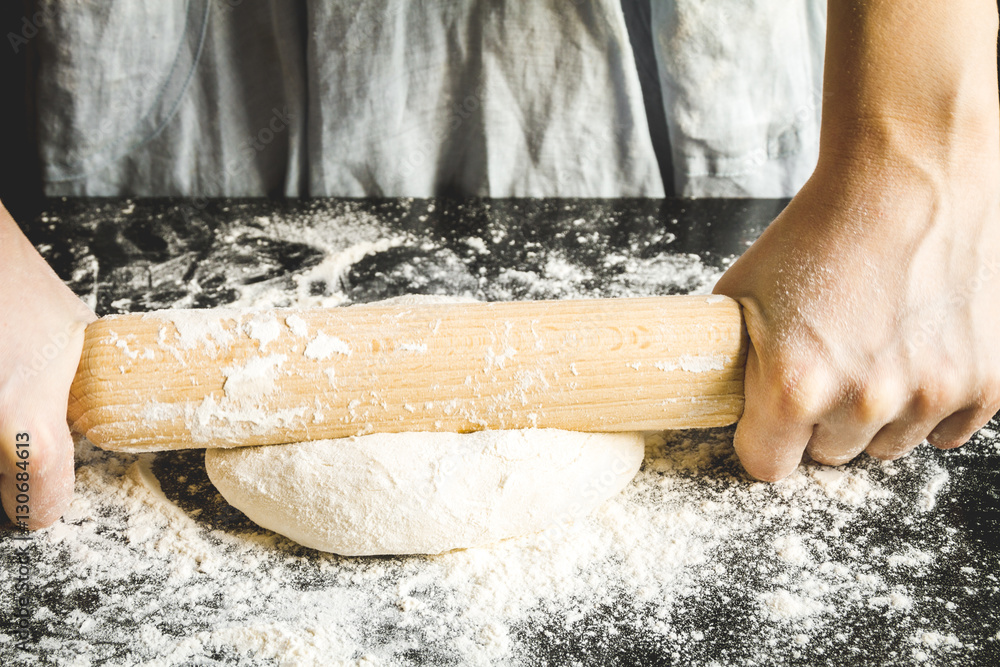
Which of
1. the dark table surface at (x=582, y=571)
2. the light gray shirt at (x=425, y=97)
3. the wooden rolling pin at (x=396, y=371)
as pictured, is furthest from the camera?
the light gray shirt at (x=425, y=97)

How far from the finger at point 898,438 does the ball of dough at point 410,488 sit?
0.40m

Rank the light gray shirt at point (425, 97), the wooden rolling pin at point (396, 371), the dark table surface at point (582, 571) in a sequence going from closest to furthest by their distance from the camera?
1. the dark table surface at point (582, 571)
2. the wooden rolling pin at point (396, 371)
3. the light gray shirt at point (425, 97)

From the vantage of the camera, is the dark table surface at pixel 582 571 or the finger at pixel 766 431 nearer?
the dark table surface at pixel 582 571

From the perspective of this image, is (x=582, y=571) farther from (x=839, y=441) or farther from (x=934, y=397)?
(x=934, y=397)

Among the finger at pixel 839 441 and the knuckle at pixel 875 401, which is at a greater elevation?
the knuckle at pixel 875 401

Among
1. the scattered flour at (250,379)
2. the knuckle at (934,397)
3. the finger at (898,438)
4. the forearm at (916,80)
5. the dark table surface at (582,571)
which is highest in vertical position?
the forearm at (916,80)

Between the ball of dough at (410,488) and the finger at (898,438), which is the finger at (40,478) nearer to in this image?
the ball of dough at (410,488)

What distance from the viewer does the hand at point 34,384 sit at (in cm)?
96

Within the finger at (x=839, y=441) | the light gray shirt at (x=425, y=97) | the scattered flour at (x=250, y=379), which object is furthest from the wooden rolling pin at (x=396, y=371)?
the light gray shirt at (x=425, y=97)

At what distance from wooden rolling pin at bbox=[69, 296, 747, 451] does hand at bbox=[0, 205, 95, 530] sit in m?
0.03

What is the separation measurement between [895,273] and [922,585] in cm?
40

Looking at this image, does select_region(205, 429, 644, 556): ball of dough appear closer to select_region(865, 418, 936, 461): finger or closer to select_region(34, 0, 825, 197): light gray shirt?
select_region(865, 418, 936, 461): finger

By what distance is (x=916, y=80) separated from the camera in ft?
3.34

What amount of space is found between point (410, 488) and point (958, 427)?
0.77 metres
